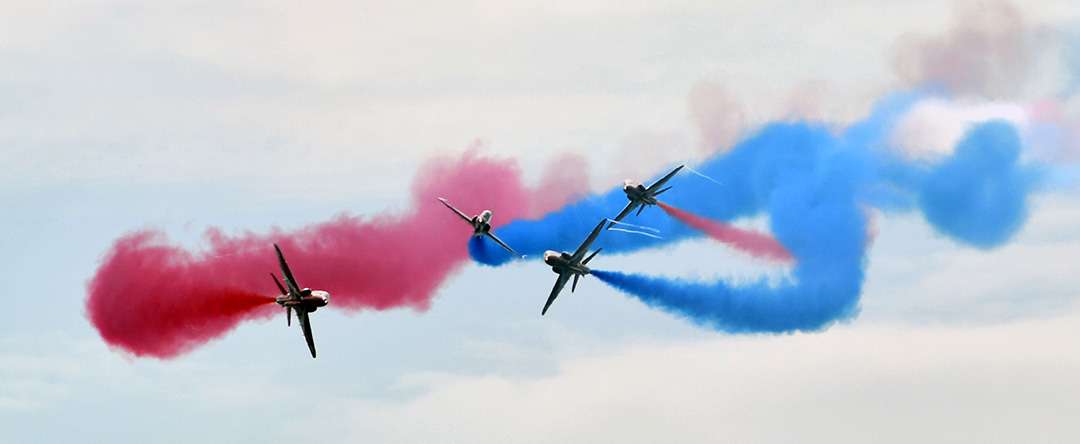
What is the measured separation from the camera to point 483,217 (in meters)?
95.4

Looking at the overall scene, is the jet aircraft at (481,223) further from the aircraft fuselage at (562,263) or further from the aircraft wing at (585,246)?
the aircraft wing at (585,246)

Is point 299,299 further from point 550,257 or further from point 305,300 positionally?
point 550,257

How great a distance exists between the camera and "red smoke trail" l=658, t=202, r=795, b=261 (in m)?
97.2

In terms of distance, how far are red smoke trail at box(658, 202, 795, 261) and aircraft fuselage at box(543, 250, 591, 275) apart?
30.2ft

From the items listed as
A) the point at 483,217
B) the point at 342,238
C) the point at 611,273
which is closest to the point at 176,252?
the point at 342,238

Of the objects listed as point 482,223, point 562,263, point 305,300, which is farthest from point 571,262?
point 305,300

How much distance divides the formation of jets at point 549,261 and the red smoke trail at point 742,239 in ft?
8.03

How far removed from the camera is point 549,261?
300 ft

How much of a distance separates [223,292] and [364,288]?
8847 mm

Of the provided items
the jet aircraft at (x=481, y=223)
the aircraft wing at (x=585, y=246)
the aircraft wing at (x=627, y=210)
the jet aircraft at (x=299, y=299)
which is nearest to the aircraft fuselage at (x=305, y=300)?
the jet aircraft at (x=299, y=299)

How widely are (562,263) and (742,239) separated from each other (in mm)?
12577

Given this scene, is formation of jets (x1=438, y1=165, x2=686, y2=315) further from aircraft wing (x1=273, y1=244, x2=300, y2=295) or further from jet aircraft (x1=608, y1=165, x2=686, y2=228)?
aircraft wing (x1=273, y1=244, x2=300, y2=295)

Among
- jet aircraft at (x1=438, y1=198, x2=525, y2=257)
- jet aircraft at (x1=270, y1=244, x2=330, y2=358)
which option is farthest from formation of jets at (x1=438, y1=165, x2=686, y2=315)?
jet aircraft at (x1=270, y1=244, x2=330, y2=358)

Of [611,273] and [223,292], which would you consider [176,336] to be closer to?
[223,292]
